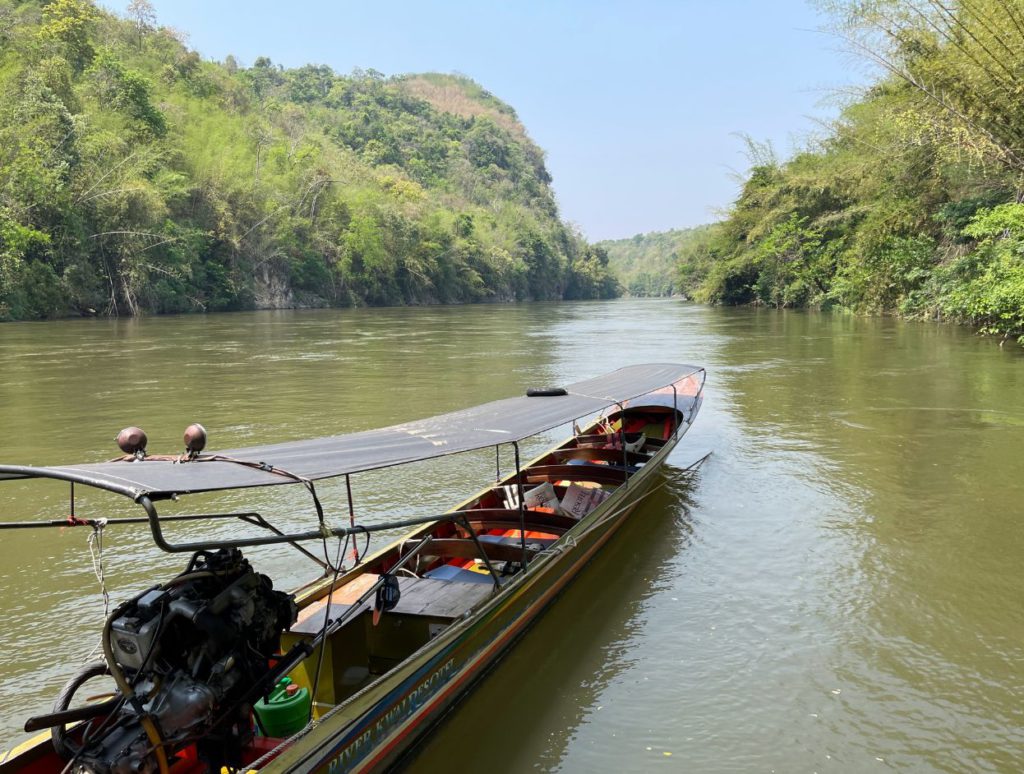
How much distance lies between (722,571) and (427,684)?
3.10 metres

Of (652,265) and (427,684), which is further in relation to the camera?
(652,265)

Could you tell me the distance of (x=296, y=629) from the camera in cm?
395

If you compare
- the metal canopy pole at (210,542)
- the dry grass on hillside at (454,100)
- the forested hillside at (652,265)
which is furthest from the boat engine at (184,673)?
the dry grass on hillside at (454,100)

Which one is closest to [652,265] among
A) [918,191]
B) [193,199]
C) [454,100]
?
[454,100]

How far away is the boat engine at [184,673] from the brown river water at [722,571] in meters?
1.13

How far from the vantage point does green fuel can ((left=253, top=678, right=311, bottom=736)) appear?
3535 mm

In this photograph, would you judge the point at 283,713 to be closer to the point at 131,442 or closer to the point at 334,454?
the point at 334,454

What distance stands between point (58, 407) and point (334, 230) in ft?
136

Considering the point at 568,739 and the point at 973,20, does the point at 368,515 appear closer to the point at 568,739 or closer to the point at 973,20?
the point at 568,739

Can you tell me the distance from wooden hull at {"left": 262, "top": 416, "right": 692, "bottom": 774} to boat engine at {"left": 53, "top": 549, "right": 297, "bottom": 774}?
0.30m

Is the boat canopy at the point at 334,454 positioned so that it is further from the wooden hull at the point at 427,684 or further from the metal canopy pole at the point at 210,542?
the wooden hull at the point at 427,684

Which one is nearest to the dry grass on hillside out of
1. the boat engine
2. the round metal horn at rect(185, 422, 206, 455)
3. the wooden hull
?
the wooden hull

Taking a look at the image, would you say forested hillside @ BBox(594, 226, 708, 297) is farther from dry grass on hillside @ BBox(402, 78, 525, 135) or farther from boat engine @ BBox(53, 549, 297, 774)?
boat engine @ BBox(53, 549, 297, 774)

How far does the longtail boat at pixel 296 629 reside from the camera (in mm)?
2939
